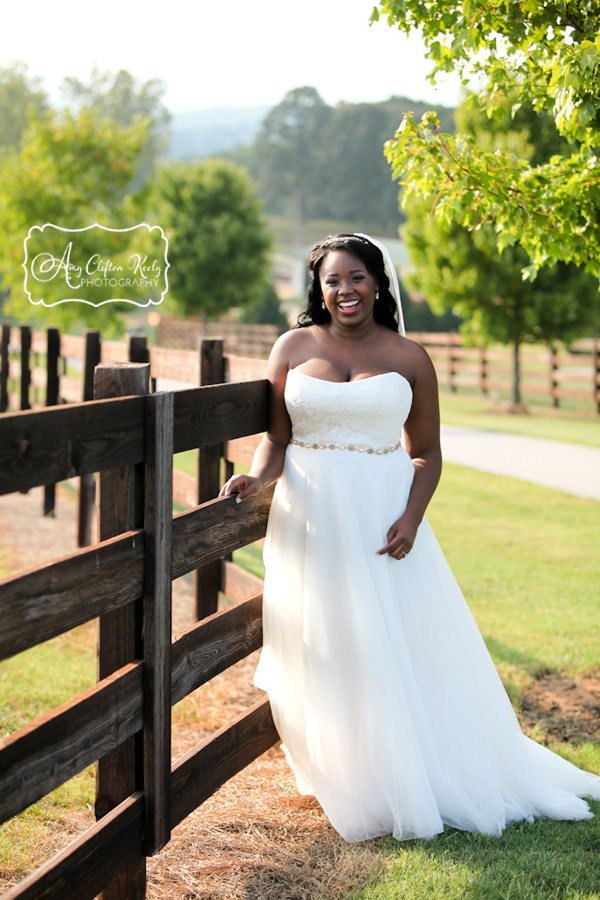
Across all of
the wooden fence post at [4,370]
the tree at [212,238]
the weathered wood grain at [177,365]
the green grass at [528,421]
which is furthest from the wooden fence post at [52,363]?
the tree at [212,238]

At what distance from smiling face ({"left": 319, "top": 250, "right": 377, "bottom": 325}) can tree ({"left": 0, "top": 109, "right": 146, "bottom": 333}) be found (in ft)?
42.7

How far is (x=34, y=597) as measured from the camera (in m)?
1.95

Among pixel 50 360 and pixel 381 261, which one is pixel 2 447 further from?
pixel 50 360

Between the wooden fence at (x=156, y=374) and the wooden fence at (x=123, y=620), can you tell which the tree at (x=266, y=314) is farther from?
the wooden fence at (x=123, y=620)

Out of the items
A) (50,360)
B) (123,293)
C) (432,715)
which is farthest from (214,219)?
(432,715)

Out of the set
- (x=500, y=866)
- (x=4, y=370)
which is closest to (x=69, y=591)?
(x=500, y=866)

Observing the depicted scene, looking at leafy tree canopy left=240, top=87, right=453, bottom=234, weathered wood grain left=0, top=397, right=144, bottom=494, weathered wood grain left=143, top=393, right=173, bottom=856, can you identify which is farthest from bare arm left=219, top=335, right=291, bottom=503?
leafy tree canopy left=240, top=87, right=453, bottom=234

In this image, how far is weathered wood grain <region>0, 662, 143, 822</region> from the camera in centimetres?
192

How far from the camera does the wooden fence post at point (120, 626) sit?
7.80 feet

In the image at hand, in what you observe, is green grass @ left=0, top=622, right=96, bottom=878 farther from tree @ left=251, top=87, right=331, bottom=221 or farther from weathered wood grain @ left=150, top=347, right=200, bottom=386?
tree @ left=251, top=87, right=331, bottom=221

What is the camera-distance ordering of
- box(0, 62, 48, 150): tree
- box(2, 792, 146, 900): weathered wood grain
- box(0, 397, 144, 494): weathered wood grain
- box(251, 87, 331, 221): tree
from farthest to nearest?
box(251, 87, 331, 221): tree
box(0, 62, 48, 150): tree
box(2, 792, 146, 900): weathered wood grain
box(0, 397, 144, 494): weathered wood grain

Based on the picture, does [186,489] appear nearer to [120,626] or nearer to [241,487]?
[241,487]

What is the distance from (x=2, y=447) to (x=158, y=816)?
1360mm

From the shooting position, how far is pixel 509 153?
13.6 feet
